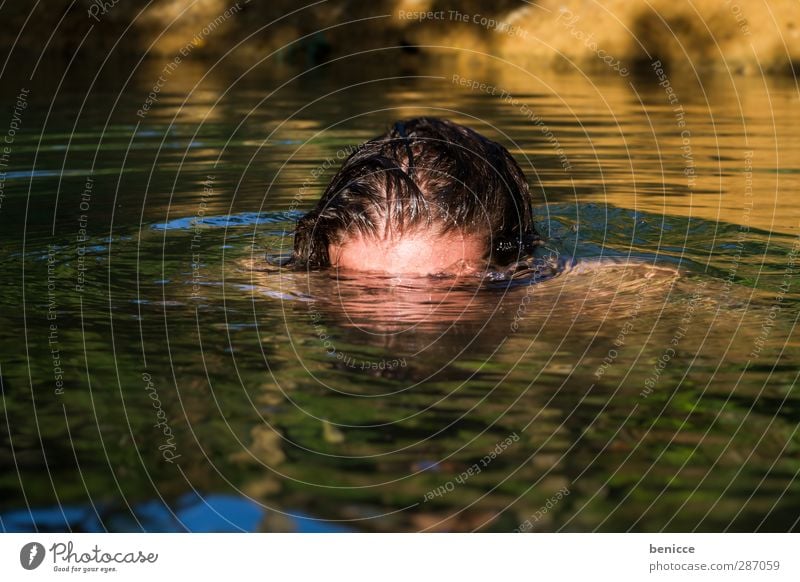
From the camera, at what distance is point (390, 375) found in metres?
3.13

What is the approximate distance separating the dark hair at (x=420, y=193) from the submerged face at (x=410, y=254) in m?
0.03

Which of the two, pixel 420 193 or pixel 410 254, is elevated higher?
pixel 420 193

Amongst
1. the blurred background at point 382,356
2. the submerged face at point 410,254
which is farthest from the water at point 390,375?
the submerged face at point 410,254

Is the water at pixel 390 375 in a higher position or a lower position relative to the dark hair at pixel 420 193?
lower

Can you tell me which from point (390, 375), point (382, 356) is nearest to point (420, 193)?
point (382, 356)

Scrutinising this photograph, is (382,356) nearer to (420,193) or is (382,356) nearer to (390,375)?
Result: (390,375)

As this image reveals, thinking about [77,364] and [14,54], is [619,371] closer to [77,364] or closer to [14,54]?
[77,364]

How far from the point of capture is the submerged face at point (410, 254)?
171 inches

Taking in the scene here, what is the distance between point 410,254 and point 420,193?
9.8 inches

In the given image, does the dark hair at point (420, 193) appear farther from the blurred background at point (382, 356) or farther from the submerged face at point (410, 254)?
the blurred background at point (382, 356)

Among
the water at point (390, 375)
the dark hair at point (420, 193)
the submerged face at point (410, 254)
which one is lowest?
the water at point (390, 375)

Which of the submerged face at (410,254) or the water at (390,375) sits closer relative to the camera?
the water at (390,375)

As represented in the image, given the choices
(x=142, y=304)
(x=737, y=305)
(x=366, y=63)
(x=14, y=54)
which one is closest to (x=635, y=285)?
(x=737, y=305)

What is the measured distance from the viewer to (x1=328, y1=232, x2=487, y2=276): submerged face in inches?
171
